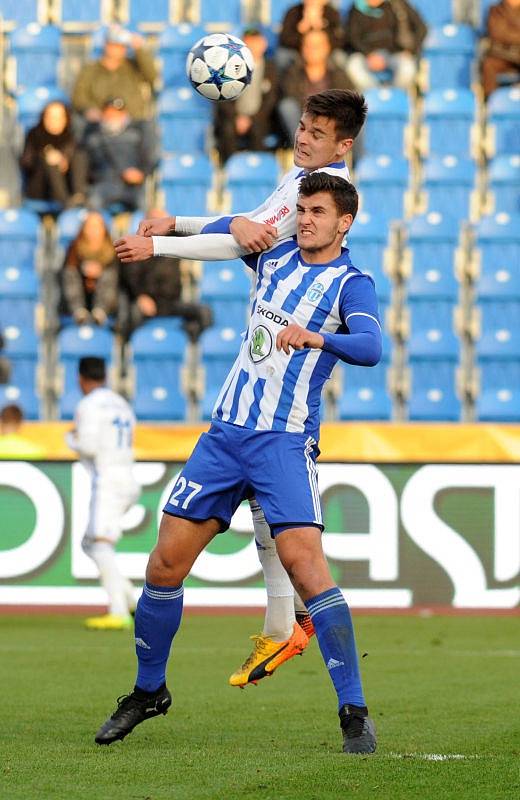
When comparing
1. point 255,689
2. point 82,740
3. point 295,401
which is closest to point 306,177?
point 295,401

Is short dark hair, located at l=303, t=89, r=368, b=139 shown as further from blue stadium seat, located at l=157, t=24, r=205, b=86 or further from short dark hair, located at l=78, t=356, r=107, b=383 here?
blue stadium seat, located at l=157, t=24, r=205, b=86

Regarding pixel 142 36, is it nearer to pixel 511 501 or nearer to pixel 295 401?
pixel 511 501

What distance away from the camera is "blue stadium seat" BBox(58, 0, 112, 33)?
57.1 ft

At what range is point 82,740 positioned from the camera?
5.72 m

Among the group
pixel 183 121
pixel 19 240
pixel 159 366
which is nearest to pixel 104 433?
pixel 159 366

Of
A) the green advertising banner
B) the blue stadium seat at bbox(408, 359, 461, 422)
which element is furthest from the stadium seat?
the green advertising banner

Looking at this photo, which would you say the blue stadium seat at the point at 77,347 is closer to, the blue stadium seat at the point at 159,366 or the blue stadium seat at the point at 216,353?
the blue stadium seat at the point at 159,366

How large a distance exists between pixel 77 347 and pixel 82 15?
492cm

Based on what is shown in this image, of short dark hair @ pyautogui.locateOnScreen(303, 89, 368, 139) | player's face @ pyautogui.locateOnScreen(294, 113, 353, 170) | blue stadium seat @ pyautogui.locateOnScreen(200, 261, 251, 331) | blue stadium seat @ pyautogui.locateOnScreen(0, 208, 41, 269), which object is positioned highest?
short dark hair @ pyautogui.locateOnScreen(303, 89, 368, 139)

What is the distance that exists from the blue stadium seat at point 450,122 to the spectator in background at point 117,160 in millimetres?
3073

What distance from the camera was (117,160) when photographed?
15492mm

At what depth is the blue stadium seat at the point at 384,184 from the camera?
51.8ft

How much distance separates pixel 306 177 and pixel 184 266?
9759 mm

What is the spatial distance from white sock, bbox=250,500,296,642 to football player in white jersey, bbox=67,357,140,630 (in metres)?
5.25
